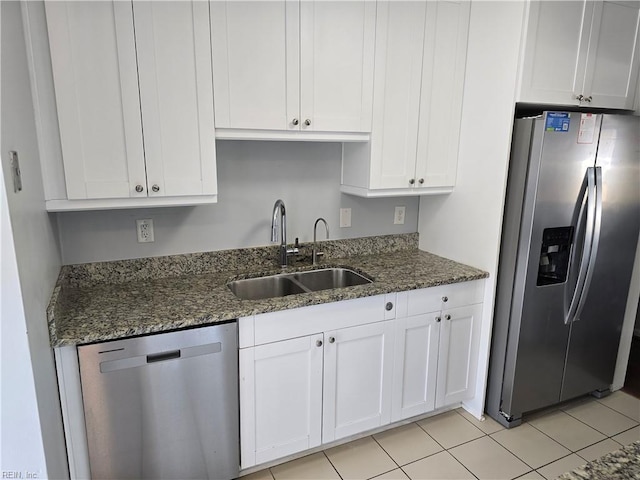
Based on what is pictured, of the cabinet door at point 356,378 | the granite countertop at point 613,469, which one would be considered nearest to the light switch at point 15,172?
the cabinet door at point 356,378

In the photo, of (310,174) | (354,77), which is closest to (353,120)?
Result: (354,77)

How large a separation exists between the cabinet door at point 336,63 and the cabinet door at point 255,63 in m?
0.06

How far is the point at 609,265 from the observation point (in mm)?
2400

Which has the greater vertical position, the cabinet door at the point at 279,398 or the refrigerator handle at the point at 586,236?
the refrigerator handle at the point at 586,236

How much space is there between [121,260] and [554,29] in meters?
2.41

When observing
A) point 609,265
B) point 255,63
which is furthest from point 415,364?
point 255,63

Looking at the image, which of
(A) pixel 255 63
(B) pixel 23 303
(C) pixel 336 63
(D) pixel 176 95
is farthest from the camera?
(C) pixel 336 63

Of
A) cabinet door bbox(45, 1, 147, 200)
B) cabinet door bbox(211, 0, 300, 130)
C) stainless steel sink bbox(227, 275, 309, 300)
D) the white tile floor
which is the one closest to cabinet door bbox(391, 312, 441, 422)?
the white tile floor

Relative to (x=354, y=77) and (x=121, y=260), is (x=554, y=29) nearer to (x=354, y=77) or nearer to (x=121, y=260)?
(x=354, y=77)

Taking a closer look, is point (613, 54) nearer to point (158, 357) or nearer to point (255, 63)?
point (255, 63)

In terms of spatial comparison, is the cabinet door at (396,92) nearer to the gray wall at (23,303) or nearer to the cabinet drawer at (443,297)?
the cabinet drawer at (443,297)

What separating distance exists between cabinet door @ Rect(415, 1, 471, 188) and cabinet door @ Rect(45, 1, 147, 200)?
1434 mm

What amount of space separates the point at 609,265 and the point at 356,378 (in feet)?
5.23

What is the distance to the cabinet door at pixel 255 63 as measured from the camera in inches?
70.6
